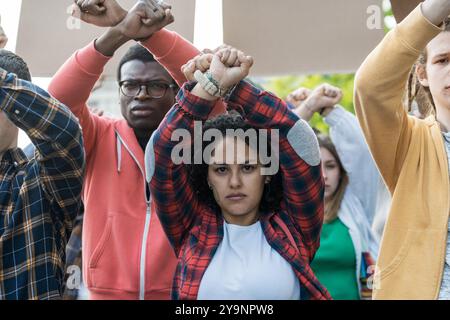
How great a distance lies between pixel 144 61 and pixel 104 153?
0.36 m

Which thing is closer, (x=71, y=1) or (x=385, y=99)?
(x=385, y=99)

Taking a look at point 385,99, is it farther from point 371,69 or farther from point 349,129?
point 349,129

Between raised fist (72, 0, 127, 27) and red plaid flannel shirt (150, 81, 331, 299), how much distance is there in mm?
374

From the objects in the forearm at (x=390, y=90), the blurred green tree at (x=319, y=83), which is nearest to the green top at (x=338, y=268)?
the forearm at (x=390, y=90)

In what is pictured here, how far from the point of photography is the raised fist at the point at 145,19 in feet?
7.84

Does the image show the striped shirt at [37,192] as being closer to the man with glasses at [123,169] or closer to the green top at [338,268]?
the man with glasses at [123,169]

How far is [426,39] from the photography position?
2.10 metres

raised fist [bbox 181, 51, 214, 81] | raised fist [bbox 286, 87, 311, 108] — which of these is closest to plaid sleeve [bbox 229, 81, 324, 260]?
raised fist [bbox 181, 51, 214, 81]

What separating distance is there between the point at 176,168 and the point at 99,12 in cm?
55

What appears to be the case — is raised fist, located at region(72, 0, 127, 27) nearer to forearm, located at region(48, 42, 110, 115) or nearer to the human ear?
forearm, located at region(48, 42, 110, 115)

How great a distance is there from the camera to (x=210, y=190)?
2443 mm

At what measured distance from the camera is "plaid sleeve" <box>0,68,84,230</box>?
7.16ft

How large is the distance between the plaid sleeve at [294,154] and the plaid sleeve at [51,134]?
19.3 inches
